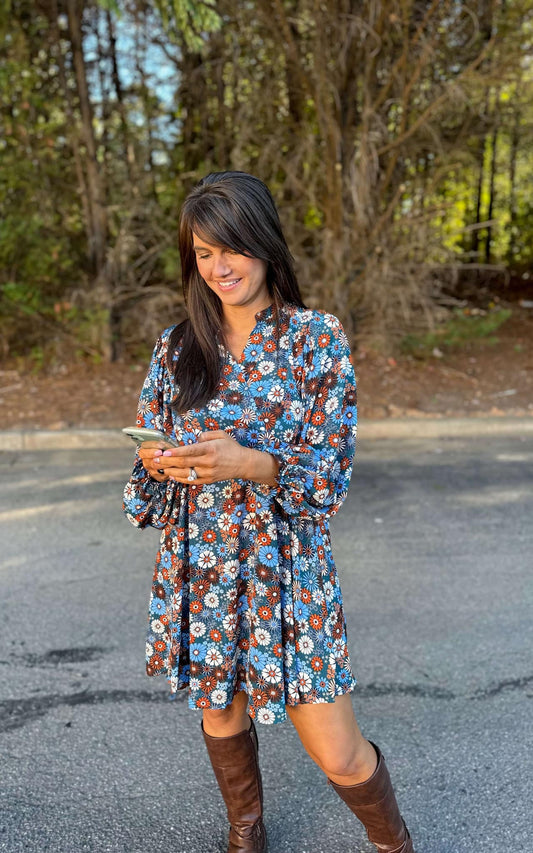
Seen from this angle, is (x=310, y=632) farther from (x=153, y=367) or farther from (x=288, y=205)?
(x=288, y=205)

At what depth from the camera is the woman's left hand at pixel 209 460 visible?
5.68 feet

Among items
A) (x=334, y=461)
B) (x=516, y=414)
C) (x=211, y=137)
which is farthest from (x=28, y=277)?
(x=334, y=461)

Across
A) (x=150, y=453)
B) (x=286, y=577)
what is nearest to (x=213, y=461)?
(x=150, y=453)

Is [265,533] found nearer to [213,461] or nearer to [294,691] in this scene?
[213,461]

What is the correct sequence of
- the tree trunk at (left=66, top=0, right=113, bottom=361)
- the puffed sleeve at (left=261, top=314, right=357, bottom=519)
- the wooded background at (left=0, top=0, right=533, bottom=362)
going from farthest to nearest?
the tree trunk at (left=66, top=0, right=113, bottom=361)
the wooded background at (left=0, top=0, right=533, bottom=362)
the puffed sleeve at (left=261, top=314, right=357, bottom=519)

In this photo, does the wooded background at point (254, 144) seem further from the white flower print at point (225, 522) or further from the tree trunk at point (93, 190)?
the white flower print at point (225, 522)

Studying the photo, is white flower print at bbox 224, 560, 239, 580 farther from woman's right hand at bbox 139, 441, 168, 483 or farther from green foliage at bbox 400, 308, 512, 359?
green foliage at bbox 400, 308, 512, 359

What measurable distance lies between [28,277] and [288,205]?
3.00m

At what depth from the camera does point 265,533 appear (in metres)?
1.90

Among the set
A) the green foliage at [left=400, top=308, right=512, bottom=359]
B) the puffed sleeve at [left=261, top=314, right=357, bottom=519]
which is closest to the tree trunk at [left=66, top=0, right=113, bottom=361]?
the green foliage at [left=400, top=308, right=512, bottom=359]

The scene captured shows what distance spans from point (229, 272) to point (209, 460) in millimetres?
483

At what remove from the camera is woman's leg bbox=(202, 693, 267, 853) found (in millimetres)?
2055

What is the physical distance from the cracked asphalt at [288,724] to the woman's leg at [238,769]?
6.7 inches

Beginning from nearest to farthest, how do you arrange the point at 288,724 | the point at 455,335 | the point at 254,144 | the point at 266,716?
the point at 266,716 < the point at 288,724 < the point at 254,144 < the point at 455,335
